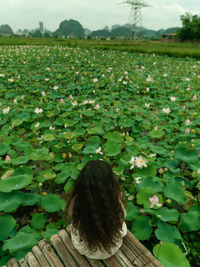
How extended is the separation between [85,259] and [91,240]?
0.25m

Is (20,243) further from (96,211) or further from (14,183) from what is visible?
(96,211)

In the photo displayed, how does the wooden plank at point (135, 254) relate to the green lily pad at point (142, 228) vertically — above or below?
above

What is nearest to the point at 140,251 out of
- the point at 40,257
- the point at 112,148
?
the point at 40,257

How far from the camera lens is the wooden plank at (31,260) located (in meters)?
1.28

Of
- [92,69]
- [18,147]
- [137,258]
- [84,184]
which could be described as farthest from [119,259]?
[92,69]

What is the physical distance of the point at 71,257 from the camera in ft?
4.27

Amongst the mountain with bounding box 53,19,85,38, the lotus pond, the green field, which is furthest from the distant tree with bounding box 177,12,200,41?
the mountain with bounding box 53,19,85,38

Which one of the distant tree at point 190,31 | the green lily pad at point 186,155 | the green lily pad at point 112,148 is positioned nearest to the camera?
the green lily pad at point 186,155

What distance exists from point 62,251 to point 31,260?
0.68ft

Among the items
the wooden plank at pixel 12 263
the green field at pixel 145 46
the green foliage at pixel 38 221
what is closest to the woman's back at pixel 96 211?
the wooden plank at pixel 12 263

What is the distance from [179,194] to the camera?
179 cm

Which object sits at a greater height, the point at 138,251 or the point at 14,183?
the point at 14,183

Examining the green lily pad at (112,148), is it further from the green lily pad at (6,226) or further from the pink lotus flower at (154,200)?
the green lily pad at (6,226)

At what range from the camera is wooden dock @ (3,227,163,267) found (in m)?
1.25
